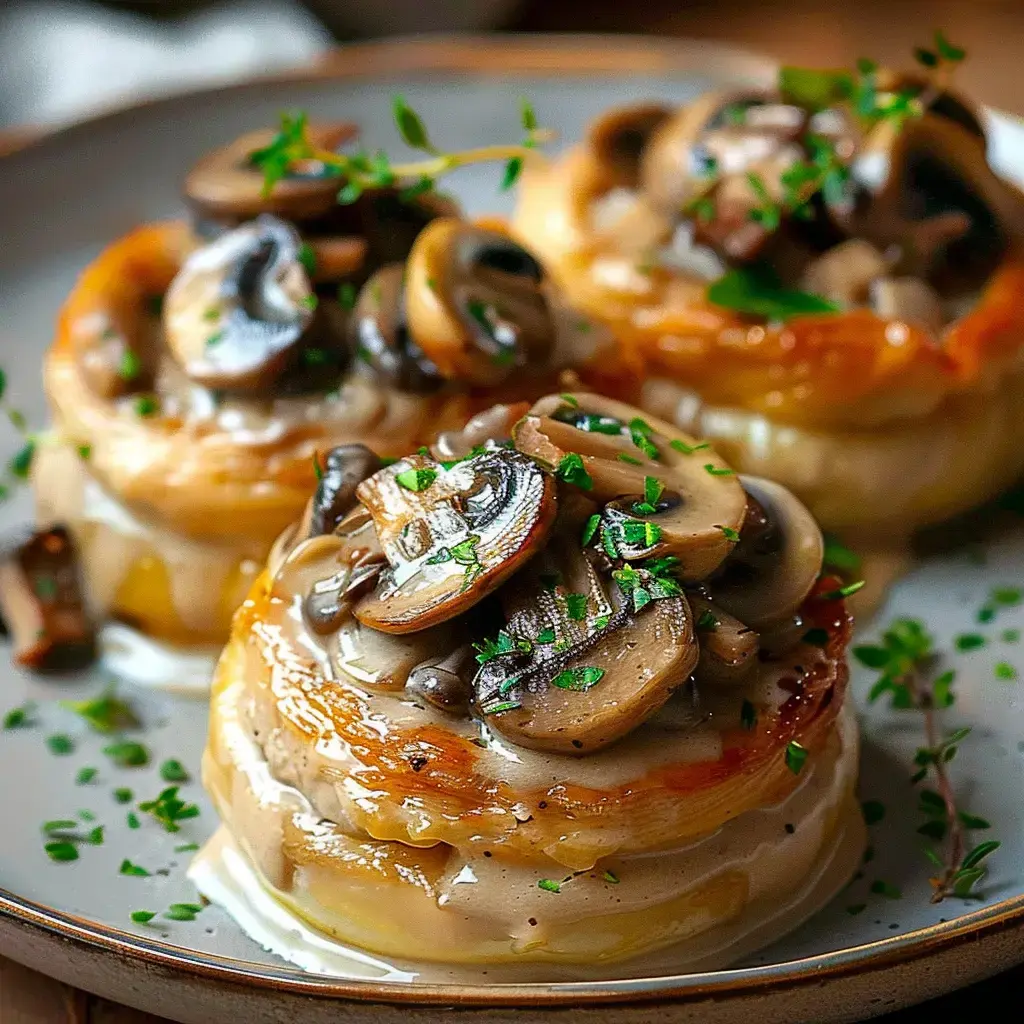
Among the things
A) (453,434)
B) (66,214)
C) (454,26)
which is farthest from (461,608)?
(454,26)

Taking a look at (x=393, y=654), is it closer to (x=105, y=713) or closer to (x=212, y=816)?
(x=212, y=816)

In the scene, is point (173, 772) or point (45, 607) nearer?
point (173, 772)

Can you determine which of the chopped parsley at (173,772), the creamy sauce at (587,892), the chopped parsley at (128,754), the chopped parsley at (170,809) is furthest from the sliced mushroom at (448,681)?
the chopped parsley at (128,754)

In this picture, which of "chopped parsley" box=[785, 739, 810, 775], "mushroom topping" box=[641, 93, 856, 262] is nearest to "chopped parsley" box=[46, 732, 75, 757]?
"chopped parsley" box=[785, 739, 810, 775]

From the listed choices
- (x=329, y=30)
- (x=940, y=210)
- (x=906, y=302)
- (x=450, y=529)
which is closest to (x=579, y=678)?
(x=450, y=529)

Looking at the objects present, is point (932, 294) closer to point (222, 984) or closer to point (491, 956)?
point (491, 956)

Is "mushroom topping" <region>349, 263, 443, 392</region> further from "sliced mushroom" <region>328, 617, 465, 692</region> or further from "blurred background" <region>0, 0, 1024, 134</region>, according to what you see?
"blurred background" <region>0, 0, 1024, 134</region>
